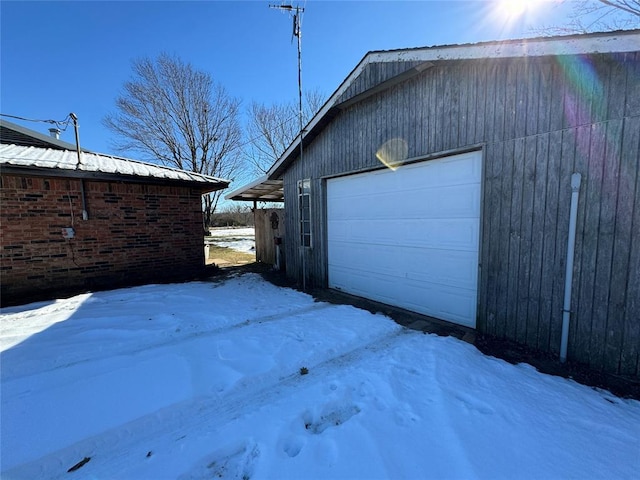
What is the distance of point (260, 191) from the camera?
970cm

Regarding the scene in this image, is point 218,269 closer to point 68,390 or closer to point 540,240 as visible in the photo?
point 68,390

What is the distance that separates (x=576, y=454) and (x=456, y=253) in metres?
2.52

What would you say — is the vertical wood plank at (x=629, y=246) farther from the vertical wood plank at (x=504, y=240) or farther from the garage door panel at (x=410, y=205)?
the garage door panel at (x=410, y=205)

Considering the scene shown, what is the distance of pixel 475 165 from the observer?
3.75m

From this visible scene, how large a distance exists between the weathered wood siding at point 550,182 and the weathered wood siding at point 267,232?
19.6 ft

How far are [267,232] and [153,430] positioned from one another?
8305mm

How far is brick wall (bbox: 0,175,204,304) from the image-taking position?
5.80 meters

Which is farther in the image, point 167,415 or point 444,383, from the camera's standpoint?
point 444,383

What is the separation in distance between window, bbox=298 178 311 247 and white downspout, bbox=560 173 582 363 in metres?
4.79

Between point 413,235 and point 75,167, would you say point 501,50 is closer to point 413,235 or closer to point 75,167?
point 413,235

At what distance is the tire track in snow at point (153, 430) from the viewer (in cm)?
186

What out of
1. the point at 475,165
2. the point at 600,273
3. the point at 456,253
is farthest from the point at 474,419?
the point at 475,165

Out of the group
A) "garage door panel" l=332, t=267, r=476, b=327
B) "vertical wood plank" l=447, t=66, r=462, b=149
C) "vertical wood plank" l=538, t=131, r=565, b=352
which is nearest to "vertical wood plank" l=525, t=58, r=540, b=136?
"vertical wood plank" l=538, t=131, r=565, b=352

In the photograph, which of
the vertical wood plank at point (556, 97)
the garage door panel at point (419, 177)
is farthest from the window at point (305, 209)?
the vertical wood plank at point (556, 97)
